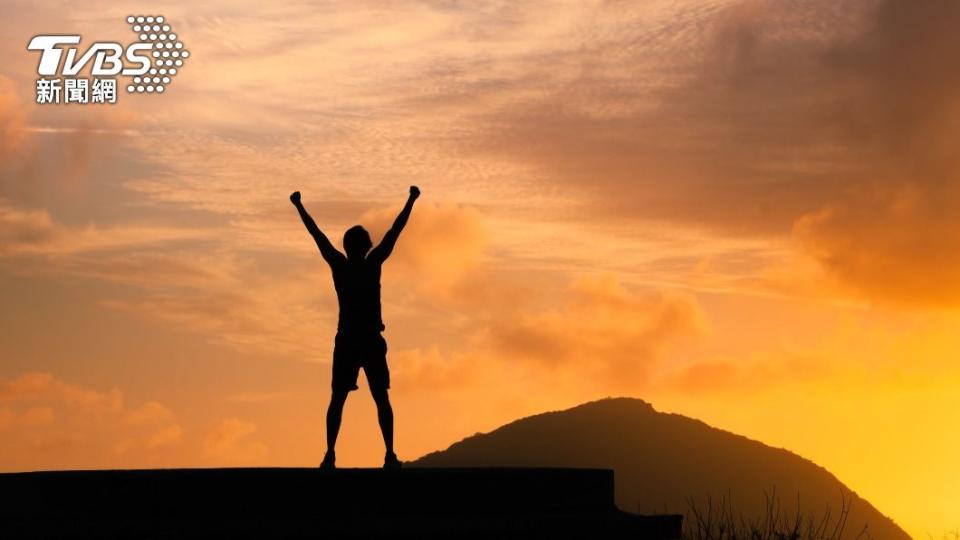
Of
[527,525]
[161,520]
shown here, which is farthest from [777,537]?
[161,520]

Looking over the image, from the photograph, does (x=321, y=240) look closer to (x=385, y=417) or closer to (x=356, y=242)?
(x=356, y=242)

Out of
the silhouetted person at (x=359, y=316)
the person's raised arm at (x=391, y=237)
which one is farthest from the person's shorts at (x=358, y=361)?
the person's raised arm at (x=391, y=237)

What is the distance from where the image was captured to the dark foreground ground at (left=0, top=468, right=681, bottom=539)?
1365 centimetres

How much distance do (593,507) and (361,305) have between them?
327 centimetres

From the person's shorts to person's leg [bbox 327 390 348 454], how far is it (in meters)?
0.07

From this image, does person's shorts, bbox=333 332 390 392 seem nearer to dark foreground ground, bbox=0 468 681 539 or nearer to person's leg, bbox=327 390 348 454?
person's leg, bbox=327 390 348 454

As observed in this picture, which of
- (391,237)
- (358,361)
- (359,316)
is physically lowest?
(358,361)

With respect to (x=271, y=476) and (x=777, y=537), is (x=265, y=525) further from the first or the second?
(x=777, y=537)

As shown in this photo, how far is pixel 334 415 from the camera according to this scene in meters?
15.1

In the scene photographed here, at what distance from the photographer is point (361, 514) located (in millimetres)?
14086

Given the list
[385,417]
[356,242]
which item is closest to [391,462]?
[385,417]

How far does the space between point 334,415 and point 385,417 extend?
1.80 feet

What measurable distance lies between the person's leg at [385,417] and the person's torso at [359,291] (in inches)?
28.0

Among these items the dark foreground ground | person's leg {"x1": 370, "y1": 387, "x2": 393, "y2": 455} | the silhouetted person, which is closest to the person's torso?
the silhouetted person
